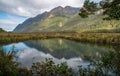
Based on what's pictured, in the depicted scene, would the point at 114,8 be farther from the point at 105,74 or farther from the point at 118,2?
the point at 105,74

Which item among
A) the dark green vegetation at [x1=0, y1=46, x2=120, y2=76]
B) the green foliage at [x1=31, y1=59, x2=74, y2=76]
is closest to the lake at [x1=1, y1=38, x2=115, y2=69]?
the dark green vegetation at [x1=0, y1=46, x2=120, y2=76]

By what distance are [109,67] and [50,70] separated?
364 cm

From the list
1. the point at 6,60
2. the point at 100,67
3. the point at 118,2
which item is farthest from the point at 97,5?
the point at 6,60

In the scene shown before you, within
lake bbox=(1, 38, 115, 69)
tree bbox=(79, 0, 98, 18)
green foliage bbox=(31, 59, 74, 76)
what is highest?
tree bbox=(79, 0, 98, 18)

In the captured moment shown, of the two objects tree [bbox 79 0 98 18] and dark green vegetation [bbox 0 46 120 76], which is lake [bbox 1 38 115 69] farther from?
tree [bbox 79 0 98 18]

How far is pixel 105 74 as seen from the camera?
14023mm

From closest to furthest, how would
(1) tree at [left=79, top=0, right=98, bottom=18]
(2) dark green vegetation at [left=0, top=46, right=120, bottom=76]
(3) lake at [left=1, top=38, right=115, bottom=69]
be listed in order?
(2) dark green vegetation at [left=0, top=46, right=120, bottom=76] → (1) tree at [left=79, top=0, right=98, bottom=18] → (3) lake at [left=1, top=38, right=115, bottom=69]

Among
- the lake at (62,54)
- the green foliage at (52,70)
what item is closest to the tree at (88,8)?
the lake at (62,54)

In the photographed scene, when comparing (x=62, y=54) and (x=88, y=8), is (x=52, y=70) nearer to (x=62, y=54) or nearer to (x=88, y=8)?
(x=88, y=8)

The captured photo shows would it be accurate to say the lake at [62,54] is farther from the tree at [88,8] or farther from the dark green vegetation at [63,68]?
the tree at [88,8]

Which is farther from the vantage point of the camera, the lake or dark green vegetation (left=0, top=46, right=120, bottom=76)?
the lake

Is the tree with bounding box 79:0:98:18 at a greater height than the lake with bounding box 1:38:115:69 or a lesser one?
greater

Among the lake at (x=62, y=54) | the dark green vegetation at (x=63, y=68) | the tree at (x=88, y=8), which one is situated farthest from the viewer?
the lake at (x=62, y=54)

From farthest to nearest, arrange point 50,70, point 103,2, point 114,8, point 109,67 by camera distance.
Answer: point 103,2
point 50,70
point 109,67
point 114,8
